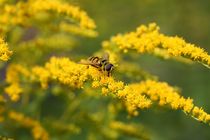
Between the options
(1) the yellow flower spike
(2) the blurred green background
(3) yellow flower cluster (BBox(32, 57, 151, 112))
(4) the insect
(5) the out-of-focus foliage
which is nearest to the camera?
(3) yellow flower cluster (BBox(32, 57, 151, 112))

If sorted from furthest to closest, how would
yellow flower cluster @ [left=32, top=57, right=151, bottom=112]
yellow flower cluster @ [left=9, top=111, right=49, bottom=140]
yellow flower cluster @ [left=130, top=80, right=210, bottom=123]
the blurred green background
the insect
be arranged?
the blurred green background < yellow flower cluster @ [left=9, top=111, right=49, bottom=140] < the insect < yellow flower cluster @ [left=130, top=80, right=210, bottom=123] < yellow flower cluster @ [left=32, top=57, right=151, bottom=112]

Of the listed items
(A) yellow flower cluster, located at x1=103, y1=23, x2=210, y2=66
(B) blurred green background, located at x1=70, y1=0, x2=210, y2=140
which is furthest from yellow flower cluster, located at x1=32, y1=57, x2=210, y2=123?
(B) blurred green background, located at x1=70, y1=0, x2=210, y2=140

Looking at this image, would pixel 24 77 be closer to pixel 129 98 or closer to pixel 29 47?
pixel 29 47

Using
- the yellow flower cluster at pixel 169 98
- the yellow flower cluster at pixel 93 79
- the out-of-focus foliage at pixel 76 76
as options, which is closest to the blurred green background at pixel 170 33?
the out-of-focus foliage at pixel 76 76

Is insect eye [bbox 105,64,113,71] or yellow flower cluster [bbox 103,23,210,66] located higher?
yellow flower cluster [bbox 103,23,210,66]

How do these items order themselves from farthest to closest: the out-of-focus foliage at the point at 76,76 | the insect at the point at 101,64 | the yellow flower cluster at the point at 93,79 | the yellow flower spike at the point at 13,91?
the yellow flower spike at the point at 13,91 < the insect at the point at 101,64 < the out-of-focus foliage at the point at 76,76 < the yellow flower cluster at the point at 93,79

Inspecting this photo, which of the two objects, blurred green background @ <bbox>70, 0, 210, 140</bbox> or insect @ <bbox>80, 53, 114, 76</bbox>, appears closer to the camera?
insect @ <bbox>80, 53, 114, 76</bbox>

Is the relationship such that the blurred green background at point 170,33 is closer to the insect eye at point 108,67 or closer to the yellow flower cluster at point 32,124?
the yellow flower cluster at point 32,124

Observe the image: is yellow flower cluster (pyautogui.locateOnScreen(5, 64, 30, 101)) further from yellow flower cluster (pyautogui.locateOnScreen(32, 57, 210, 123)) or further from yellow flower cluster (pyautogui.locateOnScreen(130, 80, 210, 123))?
yellow flower cluster (pyautogui.locateOnScreen(130, 80, 210, 123))
